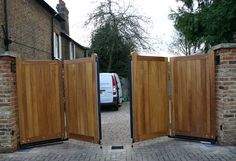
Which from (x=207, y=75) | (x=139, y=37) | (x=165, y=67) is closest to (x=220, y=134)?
(x=207, y=75)

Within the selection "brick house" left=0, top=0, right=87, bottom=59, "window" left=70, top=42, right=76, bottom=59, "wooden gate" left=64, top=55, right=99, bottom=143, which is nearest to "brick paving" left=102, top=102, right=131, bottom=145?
"wooden gate" left=64, top=55, right=99, bottom=143

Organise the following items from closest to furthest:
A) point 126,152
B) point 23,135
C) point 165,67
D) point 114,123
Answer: point 126,152 < point 23,135 < point 165,67 < point 114,123

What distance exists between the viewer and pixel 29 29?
15906 millimetres

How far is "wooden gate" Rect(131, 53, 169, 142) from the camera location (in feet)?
25.9

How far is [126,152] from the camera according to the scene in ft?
24.3

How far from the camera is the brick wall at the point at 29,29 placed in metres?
13.7

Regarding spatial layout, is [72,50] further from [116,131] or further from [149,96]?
[149,96]

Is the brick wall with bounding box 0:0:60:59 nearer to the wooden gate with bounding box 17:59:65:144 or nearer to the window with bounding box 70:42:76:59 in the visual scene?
the wooden gate with bounding box 17:59:65:144

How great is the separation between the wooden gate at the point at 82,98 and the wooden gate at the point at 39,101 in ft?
0.73

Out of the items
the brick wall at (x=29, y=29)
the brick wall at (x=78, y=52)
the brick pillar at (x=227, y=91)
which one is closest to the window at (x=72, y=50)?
the brick wall at (x=78, y=52)

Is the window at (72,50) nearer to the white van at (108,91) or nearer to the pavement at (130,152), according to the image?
the white van at (108,91)

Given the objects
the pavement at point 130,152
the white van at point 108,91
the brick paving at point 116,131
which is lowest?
the brick paving at point 116,131

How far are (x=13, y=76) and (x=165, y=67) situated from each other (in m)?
3.72

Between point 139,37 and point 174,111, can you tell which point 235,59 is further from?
point 139,37
